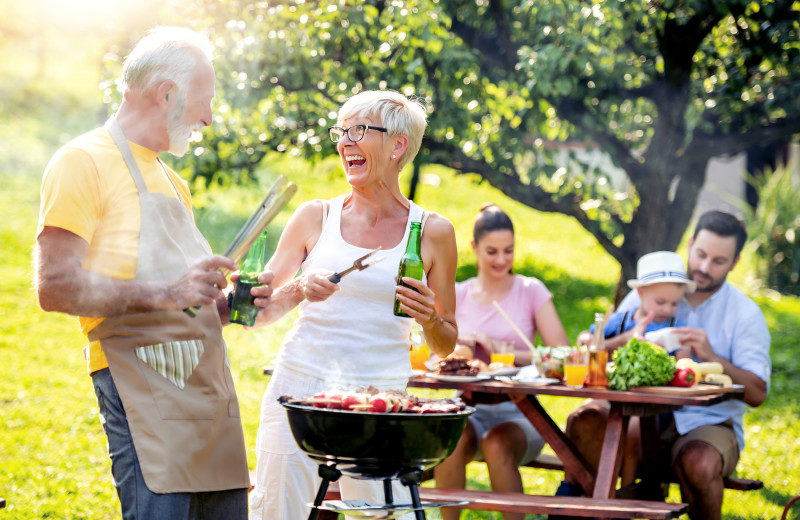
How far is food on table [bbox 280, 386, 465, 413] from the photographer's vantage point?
2510 millimetres

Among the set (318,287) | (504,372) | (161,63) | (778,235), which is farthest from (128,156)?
(778,235)

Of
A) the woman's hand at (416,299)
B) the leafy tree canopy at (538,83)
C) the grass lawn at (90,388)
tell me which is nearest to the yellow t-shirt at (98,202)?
the grass lawn at (90,388)

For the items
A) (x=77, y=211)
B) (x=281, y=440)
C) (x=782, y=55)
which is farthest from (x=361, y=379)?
(x=782, y=55)

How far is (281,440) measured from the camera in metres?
3.04

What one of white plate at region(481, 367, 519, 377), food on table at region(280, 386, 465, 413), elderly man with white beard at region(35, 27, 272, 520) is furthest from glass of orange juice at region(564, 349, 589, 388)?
elderly man with white beard at region(35, 27, 272, 520)

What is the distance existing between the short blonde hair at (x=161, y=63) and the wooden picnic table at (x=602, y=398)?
2264 mm

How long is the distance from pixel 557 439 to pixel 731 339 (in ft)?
3.51

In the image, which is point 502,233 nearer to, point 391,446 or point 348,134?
point 348,134

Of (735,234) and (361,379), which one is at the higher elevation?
(735,234)

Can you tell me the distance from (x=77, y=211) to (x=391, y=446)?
1037 mm

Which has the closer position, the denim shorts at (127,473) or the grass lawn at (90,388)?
the denim shorts at (127,473)

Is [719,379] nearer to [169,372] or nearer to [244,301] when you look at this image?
[244,301]

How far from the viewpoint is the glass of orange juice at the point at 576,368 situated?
14.4 ft

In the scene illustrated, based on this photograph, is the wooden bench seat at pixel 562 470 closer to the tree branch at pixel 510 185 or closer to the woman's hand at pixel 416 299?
the woman's hand at pixel 416 299
